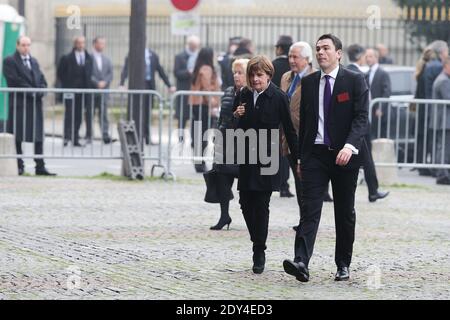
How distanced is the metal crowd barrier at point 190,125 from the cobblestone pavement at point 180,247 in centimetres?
95

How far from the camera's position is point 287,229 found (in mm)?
13094

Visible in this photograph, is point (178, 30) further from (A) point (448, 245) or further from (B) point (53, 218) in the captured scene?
(A) point (448, 245)

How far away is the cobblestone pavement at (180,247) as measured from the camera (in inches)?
376

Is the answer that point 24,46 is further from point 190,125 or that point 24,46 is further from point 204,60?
point 204,60

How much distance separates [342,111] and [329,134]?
0.18 metres

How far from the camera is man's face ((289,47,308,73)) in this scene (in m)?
12.5

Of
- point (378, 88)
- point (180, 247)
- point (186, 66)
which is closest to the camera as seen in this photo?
point (180, 247)

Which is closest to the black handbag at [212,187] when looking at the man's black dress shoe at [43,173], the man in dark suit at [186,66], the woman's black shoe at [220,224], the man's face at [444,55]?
the woman's black shoe at [220,224]

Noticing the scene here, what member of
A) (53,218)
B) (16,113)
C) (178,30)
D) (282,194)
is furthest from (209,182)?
(178,30)

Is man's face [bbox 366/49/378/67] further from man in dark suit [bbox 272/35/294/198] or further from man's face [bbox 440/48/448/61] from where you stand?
man in dark suit [bbox 272/35/294/198]

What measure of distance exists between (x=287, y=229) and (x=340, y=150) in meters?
3.26

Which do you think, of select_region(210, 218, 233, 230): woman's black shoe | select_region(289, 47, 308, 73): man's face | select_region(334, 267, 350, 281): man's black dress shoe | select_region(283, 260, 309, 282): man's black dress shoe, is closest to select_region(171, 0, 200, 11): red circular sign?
select_region(210, 218, 233, 230): woman's black shoe

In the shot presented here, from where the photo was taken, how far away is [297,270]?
9680 millimetres

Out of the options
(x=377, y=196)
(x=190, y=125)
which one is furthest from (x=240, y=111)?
(x=190, y=125)
